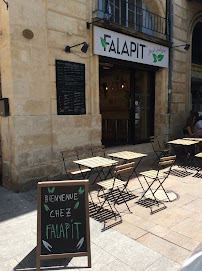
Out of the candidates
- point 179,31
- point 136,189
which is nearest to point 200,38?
point 179,31

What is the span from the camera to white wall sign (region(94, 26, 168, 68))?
6808 millimetres

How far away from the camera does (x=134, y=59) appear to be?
7.87 metres

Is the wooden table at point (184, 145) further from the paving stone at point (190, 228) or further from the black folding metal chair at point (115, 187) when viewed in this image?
the paving stone at point (190, 228)

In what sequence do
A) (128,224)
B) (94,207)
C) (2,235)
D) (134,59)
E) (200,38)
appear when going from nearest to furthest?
1. (2,235)
2. (128,224)
3. (94,207)
4. (134,59)
5. (200,38)

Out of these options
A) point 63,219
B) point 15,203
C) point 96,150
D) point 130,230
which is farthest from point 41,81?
point 130,230

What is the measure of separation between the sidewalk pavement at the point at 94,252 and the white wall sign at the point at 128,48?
192 inches

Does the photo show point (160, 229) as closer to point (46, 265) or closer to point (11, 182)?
point (46, 265)

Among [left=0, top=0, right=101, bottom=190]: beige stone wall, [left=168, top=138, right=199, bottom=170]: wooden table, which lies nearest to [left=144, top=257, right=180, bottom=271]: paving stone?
[left=0, top=0, right=101, bottom=190]: beige stone wall

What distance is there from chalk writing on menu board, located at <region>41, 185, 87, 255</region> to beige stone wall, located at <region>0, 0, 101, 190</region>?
2.88 meters

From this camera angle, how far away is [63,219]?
2945 mm

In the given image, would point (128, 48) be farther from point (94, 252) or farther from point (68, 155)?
point (94, 252)

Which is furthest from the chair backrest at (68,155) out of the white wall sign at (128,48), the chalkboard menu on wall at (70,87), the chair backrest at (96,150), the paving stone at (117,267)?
the paving stone at (117,267)

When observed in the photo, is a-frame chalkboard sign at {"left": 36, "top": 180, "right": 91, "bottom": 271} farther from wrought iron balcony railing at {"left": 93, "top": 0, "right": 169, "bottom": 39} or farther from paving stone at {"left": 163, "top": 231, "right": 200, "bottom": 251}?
wrought iron balcony railing at {"left": 93, "top": 0, "right": 169, "bottom": 39}

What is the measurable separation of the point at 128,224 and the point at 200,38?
10866 mm
